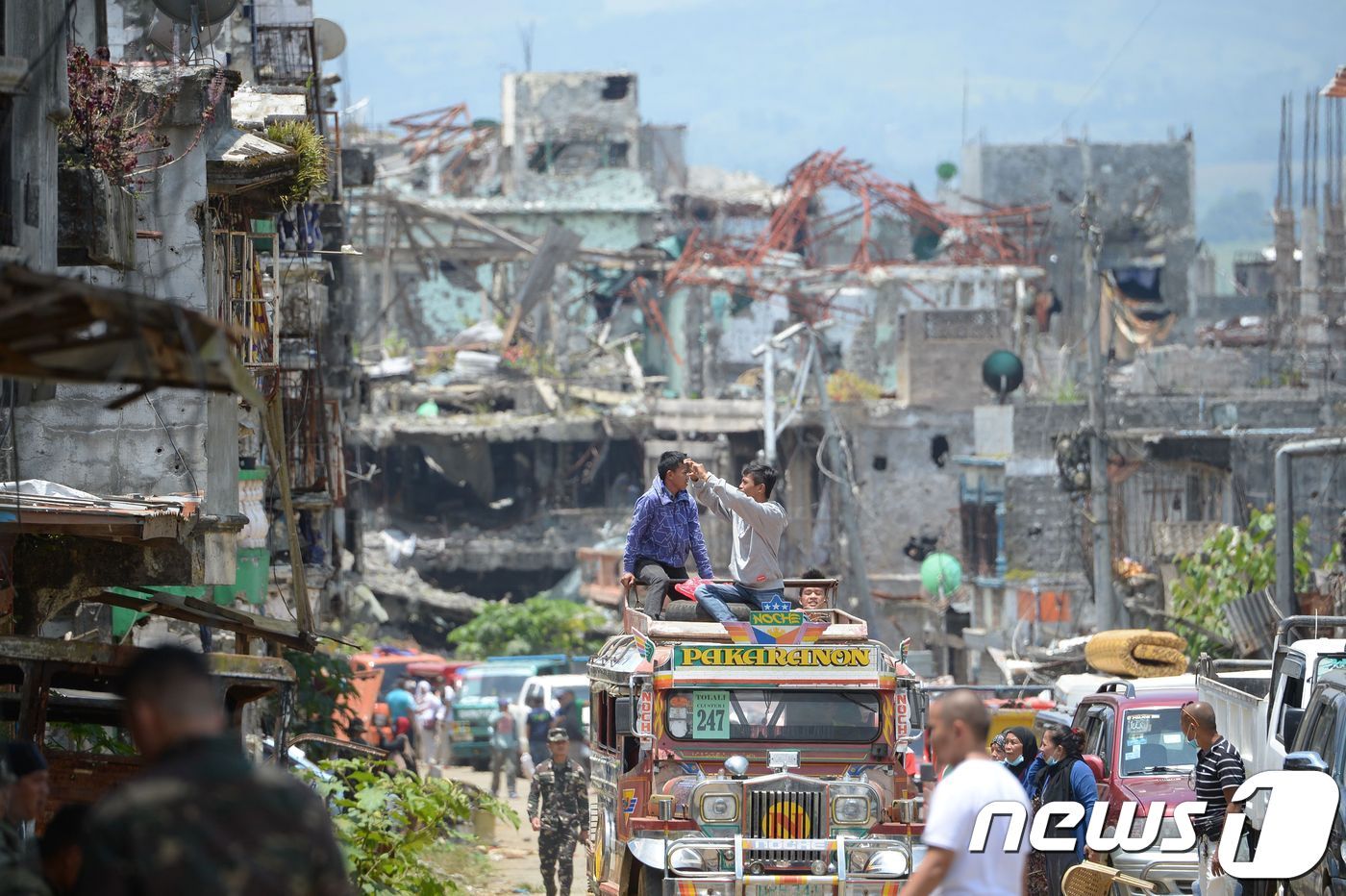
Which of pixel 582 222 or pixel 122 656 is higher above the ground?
pixel 582 222

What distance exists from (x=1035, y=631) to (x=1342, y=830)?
27210mm

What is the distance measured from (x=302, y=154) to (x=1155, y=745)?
809 cm

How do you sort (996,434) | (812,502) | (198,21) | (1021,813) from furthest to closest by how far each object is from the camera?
(812,502), (996,434), (198,21), (1021,813)

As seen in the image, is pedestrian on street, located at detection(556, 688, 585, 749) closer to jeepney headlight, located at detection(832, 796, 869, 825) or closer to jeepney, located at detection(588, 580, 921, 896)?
jeepney, located at detection(588, 580, 921, 896)

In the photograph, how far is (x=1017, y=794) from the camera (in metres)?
7.36

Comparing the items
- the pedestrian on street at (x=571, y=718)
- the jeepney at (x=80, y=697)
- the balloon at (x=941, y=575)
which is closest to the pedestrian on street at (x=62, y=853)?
the jeepney at (x=80, y=697)

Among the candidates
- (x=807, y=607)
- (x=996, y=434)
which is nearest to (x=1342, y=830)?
(x=807, y=607)

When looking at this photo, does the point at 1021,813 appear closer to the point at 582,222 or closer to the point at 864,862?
the point at 864,862

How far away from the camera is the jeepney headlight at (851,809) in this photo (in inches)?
510

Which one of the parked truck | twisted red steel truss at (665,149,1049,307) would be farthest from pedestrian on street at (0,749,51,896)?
twisted red steel truss at (665,149,1049,307)

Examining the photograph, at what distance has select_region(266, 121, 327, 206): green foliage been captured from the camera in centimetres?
1581

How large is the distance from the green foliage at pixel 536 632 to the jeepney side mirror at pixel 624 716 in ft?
93.7

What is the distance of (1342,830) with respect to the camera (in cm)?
1016

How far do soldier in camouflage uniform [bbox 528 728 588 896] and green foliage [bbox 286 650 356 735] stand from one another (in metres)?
5.70
